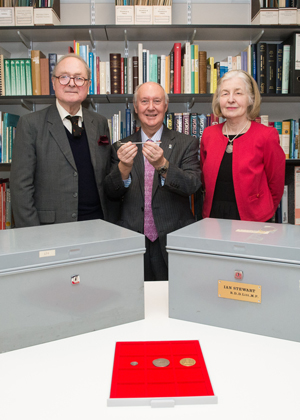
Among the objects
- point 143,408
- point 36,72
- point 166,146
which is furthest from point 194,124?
point 143,408

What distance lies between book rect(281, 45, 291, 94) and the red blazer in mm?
1008

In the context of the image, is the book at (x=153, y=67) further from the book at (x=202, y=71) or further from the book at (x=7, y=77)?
the book at (x=7, y=77)

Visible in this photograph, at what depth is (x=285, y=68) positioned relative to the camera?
2582 millimetres

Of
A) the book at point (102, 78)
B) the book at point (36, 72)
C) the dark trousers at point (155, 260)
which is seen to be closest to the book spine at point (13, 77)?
the book at point (36, 72)

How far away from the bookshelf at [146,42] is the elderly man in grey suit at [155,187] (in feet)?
2.53

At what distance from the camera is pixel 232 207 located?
1.75 meters

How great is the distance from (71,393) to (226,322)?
432 mm

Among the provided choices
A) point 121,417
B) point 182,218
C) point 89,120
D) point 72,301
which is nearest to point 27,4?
point 89,120

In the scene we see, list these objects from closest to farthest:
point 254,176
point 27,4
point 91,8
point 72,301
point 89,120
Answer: point 72,301 → point 254,176 → point 89,120 → point 27,4 → point 91,8

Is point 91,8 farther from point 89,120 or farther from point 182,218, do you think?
point 182,218

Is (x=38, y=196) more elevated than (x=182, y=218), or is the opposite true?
(x=38, y=196)

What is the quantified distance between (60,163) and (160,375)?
1.27 m

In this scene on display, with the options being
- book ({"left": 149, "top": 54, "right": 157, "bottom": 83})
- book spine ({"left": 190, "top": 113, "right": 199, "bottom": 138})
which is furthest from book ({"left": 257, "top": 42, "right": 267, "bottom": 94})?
book ({"left": 149, "top": 54, "right": 157, "bottom": 83})

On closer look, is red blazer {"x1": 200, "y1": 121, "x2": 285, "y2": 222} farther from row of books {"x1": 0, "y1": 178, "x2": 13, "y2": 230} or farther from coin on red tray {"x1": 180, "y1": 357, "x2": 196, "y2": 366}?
row of books {"x1": 0, "y1": 178, "x2": 13, "y2": 230}
